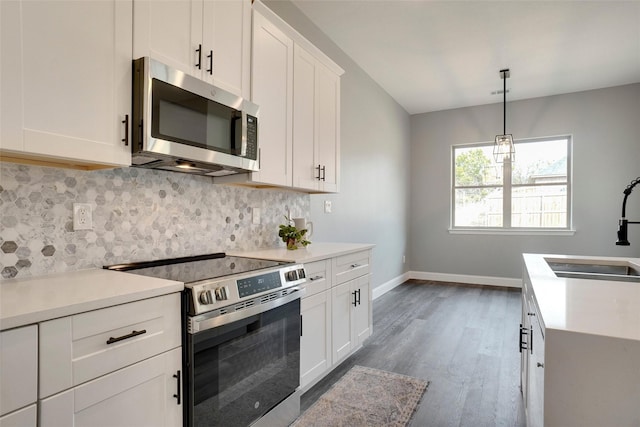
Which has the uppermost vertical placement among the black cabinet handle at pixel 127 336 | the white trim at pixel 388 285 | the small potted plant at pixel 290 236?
the small potted plant at pixel 290 236

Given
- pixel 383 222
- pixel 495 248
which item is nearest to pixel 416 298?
pixel 383 222

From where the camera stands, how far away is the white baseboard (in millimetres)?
5034

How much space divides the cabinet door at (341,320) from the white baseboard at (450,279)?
213 centimetres

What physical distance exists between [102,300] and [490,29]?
3.79m

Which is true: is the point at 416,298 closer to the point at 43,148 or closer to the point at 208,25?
the point at 208,25

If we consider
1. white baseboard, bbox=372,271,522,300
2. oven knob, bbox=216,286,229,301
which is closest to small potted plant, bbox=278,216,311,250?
oven knob, bbox=216,286,229,301

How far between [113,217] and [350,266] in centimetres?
162

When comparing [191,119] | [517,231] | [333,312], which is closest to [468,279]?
[517,231]

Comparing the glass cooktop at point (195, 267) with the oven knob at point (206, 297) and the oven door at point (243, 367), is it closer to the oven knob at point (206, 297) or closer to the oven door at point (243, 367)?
the oven knob at point (206, 297)

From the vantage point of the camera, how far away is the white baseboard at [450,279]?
5034mm

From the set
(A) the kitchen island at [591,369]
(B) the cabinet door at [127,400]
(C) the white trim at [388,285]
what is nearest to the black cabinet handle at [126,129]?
(B) the cabinet door at [127,400]

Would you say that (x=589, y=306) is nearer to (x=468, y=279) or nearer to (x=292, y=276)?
(x=292, y=276)

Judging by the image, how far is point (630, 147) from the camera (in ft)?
15.1

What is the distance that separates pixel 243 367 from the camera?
1.55m
